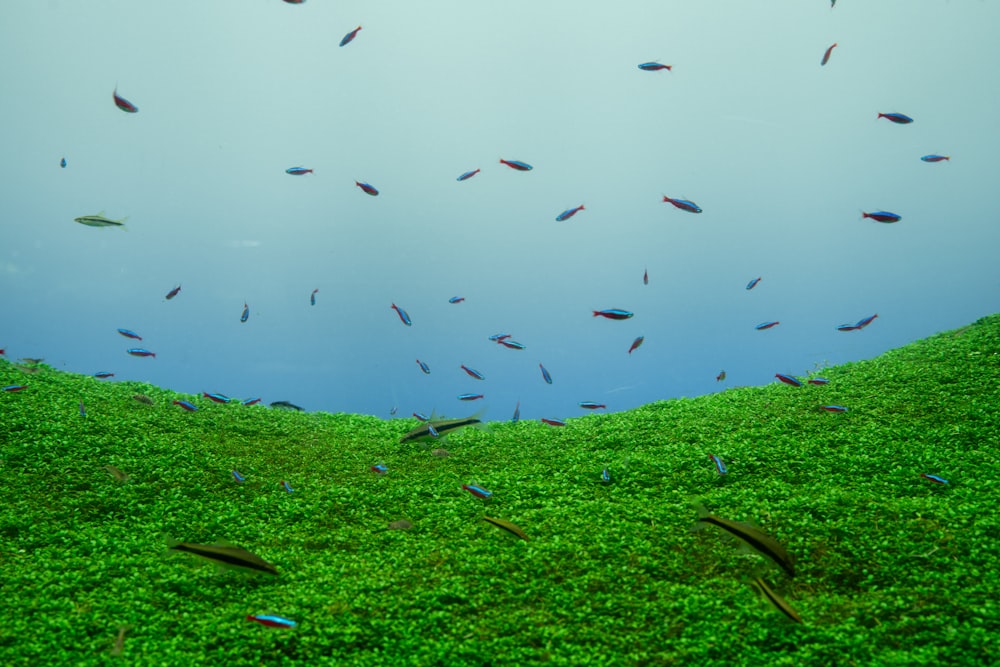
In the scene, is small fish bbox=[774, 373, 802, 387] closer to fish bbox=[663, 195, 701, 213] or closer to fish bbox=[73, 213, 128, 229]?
fish bbox=[663, 195, 701, 213]

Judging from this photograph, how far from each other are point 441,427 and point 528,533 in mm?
2135

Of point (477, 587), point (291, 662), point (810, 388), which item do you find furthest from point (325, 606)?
point (810, 388)

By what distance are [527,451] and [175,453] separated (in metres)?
3.83

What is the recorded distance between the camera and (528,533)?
15.4 ft

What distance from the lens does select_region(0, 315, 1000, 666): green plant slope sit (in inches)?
139

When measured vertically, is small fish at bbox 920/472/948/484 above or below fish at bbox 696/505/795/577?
below

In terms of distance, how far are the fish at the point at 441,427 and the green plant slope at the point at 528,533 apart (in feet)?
0.82

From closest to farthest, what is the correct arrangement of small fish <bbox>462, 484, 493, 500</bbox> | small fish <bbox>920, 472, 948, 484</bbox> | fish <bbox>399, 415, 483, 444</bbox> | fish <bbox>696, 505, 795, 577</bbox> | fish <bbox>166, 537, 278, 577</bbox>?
fish <bbox>696, 505, 795, 577</bbox>, fish <bbox>166, 537, 278, 577</bbox>, small fish <bbox>920, 472, 948, 484</bbox>, small fish <bbox>462, 484, 493, 500</bbox>, fish <bbox>399, 415, 483, 444</bbox>

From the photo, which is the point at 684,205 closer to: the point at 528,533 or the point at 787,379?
the point at 787,379

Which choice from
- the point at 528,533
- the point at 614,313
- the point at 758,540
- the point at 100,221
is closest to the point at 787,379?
the point at 614,313

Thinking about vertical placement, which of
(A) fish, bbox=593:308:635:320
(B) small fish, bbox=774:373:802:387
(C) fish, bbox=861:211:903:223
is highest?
(C) fish, bbox=861:211:903:223

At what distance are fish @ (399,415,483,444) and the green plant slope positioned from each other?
249mm

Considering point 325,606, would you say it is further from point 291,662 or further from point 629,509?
point 629,509

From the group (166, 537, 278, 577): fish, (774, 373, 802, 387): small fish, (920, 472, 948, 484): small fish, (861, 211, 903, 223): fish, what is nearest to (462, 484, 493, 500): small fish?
(166, 537, 278, 577): fish
